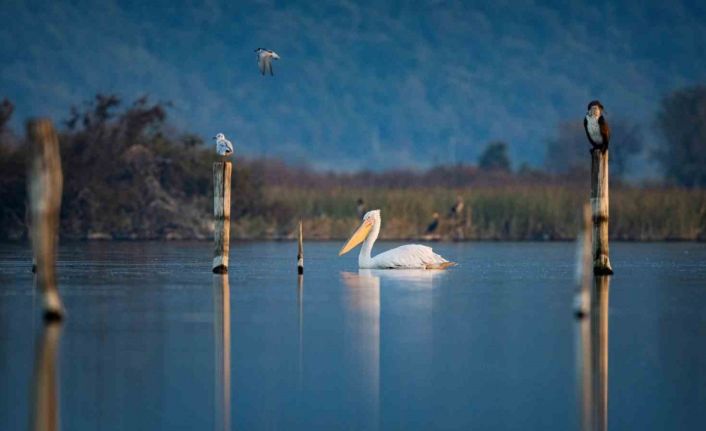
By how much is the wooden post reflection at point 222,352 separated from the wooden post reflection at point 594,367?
6.61 feet

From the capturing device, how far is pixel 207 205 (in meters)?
33.7

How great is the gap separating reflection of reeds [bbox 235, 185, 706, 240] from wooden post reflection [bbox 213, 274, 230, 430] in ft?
54.1

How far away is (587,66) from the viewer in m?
119

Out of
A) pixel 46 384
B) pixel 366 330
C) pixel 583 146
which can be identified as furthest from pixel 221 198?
pixel 583 146

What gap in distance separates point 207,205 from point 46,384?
24.0m

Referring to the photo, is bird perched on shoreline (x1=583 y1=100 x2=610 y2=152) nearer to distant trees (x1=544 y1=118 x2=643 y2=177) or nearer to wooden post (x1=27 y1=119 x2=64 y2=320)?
wooden post (x1=27 y1=119 x2=64 y2=320)

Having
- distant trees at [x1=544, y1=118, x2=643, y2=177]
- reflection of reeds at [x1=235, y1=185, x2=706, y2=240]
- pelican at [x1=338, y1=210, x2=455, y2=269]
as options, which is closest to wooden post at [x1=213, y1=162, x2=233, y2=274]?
pelican at [x1=338, y1=210, x2=455, y2=269]

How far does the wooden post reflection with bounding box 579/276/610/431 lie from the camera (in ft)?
29.7

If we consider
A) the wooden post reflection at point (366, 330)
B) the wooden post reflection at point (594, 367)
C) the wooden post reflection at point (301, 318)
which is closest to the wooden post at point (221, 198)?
the wooden post reflection at point (301, 318)

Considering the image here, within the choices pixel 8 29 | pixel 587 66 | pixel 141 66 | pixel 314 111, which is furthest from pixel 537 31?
pixel 8 29

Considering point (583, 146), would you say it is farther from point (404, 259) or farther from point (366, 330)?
point (366, 330)

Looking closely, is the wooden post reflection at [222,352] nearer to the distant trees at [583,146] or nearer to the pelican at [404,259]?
the pelican at [404,259]

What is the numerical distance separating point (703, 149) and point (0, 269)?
5489cm

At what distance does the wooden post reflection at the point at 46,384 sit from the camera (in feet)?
28.6
